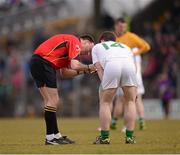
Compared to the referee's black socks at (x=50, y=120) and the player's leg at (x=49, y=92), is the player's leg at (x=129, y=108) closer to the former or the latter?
the player's leg at (x=49, y=92)

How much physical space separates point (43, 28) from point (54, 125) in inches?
911

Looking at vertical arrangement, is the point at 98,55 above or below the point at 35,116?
above

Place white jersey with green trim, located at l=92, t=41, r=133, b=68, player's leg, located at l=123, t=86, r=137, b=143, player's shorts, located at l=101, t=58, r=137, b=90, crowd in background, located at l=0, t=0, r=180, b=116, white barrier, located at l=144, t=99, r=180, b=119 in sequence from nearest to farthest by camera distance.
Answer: player's shorts, located at l=101, t=58, r=137, b=90 → white jersey with green trim, located at l=92, t=41, r=133, b=68 → player's leg, located at l=123, t=86, r=137, b=143 → crowd in background, located at l=0, t=0, r=180, b=116 → white barrier, located at l=144, t=99, r=180, b=119

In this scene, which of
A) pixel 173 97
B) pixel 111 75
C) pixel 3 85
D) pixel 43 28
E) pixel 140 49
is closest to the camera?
pixel 111 75

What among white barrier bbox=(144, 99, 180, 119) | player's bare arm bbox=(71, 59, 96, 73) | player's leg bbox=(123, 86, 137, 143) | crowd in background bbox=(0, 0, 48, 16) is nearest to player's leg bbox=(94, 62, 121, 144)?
player's leg bbox=(123, 86, 137, 143)

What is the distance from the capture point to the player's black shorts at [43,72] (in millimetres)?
15773

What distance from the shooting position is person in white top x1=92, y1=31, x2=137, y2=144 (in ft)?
49.7

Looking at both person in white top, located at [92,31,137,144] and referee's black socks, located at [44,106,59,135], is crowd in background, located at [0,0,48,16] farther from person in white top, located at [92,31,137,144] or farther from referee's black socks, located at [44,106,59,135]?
person in white top, located at [92,31,137,144]

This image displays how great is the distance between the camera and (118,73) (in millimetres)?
15086

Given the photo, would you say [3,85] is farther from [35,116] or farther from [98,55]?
[98,55]

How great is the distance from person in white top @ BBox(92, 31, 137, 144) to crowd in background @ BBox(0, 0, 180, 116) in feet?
55.0

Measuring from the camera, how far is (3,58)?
37375 millimetres

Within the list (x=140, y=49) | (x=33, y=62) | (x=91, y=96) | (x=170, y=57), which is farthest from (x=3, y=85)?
(x=33, y=62)

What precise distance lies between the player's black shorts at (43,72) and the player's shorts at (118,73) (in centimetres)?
115
